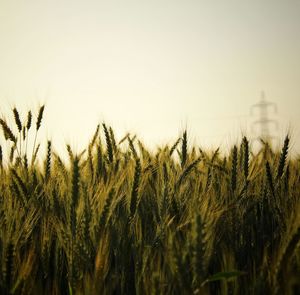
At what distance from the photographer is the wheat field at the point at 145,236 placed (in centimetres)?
85

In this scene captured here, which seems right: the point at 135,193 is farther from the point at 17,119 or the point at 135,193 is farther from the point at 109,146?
the point at 17,119

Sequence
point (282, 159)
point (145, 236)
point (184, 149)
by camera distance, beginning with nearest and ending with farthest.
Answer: point (145, 236) < point (282, 159) < point (184, 149)

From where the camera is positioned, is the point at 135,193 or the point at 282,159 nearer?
the point at 135,193

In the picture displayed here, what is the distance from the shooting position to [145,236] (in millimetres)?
1221

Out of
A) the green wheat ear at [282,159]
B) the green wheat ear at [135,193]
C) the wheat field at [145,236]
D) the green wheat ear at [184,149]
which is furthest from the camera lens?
the green wheat ear at [184,149]

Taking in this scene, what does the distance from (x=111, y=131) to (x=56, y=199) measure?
32.6 inches

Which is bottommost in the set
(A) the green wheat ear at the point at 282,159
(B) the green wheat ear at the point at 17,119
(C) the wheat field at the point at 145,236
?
(C) the wheat field at the point at 145,236

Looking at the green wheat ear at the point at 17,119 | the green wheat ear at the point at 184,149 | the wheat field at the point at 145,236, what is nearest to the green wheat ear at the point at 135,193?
the wheat field at the point at 145,236

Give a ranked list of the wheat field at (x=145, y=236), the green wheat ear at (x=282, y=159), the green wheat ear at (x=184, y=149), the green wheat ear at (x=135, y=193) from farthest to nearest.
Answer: the green wheat ear at (x=184, y=149) < the green wheat ear at (x=282, y=159) < the green wheat ear at (x=135, y=193) < the wheat field at (x=145, y=236)

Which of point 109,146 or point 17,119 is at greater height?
point 17,119

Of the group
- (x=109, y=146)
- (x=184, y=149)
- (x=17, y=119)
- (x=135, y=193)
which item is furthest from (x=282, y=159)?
(x=17, y=119)

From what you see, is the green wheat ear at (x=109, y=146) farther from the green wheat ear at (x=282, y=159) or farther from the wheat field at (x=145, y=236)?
the green wheat ear at (x=282, y=159)

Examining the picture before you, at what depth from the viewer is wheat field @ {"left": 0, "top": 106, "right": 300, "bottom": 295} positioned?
2.78 feet

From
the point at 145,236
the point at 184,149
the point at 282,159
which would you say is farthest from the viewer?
the point at 184,149
